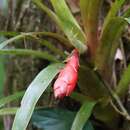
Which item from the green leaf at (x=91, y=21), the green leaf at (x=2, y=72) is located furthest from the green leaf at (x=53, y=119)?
the green leaf at (x=2, y=72)

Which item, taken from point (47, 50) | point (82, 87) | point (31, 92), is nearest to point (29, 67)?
point (47, 50)

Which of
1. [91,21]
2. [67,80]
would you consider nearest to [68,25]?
[91,21]

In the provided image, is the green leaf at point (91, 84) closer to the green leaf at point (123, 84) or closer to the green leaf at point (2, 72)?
the green leaf at point (123, 84)

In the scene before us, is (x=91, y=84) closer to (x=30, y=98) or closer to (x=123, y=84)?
(x=123, y=84)

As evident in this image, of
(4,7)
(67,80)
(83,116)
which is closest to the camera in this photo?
(67,80)

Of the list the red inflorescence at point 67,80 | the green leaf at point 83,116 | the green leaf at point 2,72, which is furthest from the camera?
the green leaf at point 2,72

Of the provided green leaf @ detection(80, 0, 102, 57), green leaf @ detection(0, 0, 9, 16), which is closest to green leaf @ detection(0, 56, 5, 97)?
green leaf @ detection(0, 0, 9, 16)
